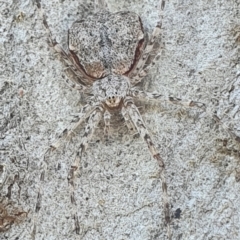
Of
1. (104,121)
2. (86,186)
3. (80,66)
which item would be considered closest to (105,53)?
(80,66)

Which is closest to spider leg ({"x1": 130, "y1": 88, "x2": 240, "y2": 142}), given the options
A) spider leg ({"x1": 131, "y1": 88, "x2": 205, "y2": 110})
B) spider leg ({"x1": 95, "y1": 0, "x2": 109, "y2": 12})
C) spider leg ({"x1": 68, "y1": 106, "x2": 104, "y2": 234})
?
spider leg ({"x1": 131, "y1": 88, "x2": 205, "y2": 110})

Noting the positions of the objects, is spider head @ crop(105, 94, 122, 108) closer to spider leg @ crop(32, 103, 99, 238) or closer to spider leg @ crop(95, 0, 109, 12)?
spider leg @ crop(32, 103, 99, 238)

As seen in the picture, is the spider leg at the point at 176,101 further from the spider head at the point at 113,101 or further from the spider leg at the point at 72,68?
the spider leg at the point at 72,68

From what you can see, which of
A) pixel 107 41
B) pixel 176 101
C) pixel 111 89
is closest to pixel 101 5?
pixel 107 41

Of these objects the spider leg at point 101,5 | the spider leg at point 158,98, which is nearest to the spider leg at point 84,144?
the spider leg at point 158,98

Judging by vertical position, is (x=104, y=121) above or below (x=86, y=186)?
above

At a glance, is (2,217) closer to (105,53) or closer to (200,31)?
(105,53)

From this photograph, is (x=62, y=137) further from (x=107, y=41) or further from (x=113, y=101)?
(x=107, y=41)
